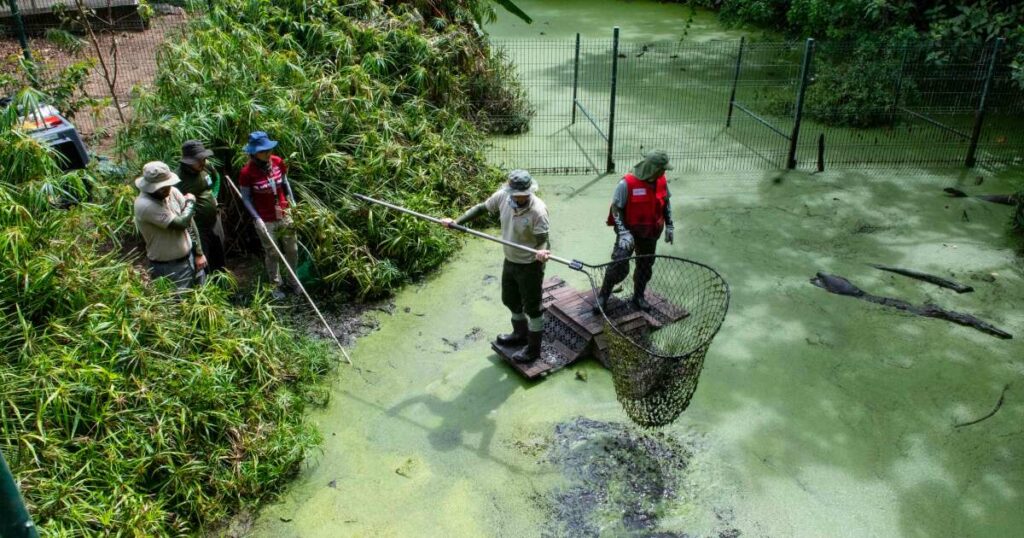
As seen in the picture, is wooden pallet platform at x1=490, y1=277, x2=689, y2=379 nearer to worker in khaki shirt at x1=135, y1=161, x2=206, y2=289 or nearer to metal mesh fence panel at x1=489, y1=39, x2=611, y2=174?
worker in khaki shirt at x1=135, y1=161, x2=206, y2=289

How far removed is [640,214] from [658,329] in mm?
842

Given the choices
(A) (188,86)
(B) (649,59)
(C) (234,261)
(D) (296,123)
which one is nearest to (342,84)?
(D) (296,123)

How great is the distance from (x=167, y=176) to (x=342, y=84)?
2598 mm

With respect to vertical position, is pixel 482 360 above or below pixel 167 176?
below

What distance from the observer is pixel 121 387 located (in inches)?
143

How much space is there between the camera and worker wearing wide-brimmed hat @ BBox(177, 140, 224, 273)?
4781mm

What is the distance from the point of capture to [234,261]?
5926mm

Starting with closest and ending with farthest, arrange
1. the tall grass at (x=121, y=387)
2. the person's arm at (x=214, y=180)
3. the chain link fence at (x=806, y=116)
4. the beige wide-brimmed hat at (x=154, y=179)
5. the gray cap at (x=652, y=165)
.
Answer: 1. the tall grass at (x=121, y=387)
2. the beige wide-brimmed hat at (x=154, y=179)
3. the gray cap at (x=652, y=165)
4. the person's arm at (x=214, y=180)
5. the chain link fence at (x=806, y=116)

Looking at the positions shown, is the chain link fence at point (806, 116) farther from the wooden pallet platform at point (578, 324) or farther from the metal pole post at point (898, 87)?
the wooden pallet platform at point (578, 324)

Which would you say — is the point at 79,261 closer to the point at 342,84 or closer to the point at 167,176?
the point at 167,176

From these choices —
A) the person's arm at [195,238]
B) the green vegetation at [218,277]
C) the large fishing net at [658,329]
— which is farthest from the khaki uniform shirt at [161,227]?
the large fishing net at [658,329]

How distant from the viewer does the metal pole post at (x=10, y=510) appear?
1.50 metres

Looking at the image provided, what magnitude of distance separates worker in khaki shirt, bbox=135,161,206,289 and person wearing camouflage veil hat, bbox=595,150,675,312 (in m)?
2.62

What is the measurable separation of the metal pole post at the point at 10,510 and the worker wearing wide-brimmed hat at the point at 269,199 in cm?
356
